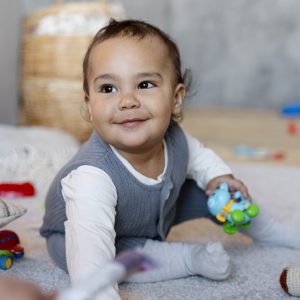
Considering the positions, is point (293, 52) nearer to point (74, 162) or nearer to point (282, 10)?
point (282, 10)

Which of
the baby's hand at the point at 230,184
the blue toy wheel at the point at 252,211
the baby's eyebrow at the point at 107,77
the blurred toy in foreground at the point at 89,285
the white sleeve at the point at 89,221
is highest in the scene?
the baby's eyebrow at the point at 107,77

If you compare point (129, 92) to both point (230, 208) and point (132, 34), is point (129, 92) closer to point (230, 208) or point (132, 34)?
point (132, 34)

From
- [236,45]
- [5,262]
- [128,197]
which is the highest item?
[128,197]

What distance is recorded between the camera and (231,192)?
107cm

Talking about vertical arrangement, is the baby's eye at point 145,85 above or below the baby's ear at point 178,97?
above

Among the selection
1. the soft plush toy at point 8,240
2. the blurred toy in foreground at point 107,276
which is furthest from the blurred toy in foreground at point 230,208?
the blurred toy in foreground at point 107,276

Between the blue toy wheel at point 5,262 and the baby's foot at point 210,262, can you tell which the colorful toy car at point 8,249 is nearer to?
the blue toy wheel at point 5,262

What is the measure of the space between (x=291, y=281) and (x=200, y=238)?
0.33 metres

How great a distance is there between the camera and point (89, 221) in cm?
82

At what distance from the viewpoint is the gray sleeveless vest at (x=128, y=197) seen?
938 millimetres

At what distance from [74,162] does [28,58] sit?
1.44 m

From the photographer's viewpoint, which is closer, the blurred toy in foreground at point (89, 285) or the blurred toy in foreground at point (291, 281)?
the blurred toy in foreground at point (89, 285)

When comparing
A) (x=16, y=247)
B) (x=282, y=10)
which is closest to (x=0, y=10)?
(x=16, y=247)

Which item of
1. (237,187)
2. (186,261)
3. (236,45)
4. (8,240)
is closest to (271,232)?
(237,187)
